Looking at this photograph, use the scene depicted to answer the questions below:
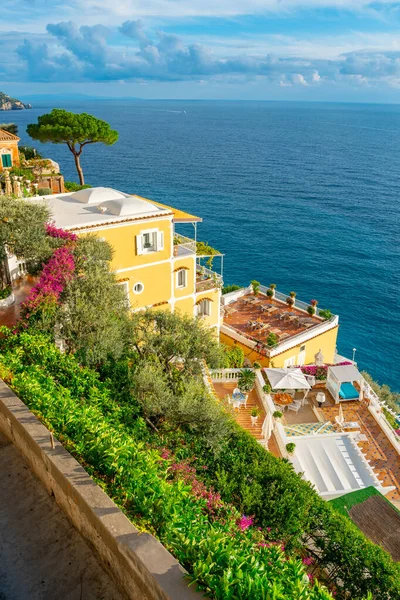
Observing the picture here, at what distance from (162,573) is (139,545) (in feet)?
1.58

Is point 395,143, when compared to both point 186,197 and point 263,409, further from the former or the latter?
point 263,409

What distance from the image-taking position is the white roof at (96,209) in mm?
22422

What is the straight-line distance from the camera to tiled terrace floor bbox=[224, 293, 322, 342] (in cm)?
3291

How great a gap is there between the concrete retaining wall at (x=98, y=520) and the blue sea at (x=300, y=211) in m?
40.8

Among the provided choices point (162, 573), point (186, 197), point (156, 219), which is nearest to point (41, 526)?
point (162, 573)

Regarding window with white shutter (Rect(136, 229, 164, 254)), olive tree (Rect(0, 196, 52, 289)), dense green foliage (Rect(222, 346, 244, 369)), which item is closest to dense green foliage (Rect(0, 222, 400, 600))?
olive tree (Rect(0, 196, 52, 289))

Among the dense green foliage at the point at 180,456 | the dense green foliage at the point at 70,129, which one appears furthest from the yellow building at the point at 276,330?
the dense green foliage at the point at 70,129

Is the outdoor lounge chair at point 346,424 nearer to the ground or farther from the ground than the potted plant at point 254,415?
nearer to the ground

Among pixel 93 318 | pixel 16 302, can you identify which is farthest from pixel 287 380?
pixel 16 302

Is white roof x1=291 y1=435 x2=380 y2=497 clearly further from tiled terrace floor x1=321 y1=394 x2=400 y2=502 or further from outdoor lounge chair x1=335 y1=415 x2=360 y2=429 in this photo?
outdoor lounge chair x1=335 y1=415 x2=360 y2=429

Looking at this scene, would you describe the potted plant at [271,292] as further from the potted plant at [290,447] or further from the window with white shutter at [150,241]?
the potted plant at [290,447]

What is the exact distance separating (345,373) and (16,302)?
18538 mm

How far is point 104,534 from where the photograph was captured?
6031 millimetres

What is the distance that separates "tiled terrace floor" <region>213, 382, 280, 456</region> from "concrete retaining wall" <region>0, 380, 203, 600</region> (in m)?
12.6
